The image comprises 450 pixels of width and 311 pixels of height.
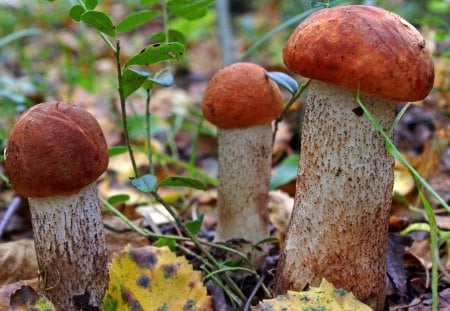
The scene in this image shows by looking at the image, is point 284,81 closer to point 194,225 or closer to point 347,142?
point 347,142

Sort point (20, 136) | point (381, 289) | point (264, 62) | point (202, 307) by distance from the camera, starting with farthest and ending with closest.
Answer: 1. point (264, 62)
2. point (381, 289)
3. point (202, 307)
4. point (20, 136)

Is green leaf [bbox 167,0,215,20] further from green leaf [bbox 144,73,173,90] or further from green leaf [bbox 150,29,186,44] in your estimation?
green leaf [bbox 144,73,173,90]

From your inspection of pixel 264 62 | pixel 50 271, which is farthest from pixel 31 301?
pixel 264 62

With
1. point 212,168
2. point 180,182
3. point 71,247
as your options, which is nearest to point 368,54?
point 180,182

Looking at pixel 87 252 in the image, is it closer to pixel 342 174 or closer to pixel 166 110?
pixel 342 174

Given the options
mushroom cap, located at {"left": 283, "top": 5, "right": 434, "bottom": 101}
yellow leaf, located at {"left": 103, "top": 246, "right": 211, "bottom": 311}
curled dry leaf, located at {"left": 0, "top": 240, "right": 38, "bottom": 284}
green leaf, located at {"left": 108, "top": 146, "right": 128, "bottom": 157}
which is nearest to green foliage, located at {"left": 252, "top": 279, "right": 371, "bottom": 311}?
yellow leaf, located at {"left": 103, "top": 246, "right": 211, "bottom": 311}

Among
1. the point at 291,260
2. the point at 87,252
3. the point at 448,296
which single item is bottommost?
the point at 448,296

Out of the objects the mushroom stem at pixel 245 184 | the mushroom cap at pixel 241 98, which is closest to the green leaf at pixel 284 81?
the mushroom cap at pixel 241 98

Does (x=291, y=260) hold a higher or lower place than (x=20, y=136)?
lower
